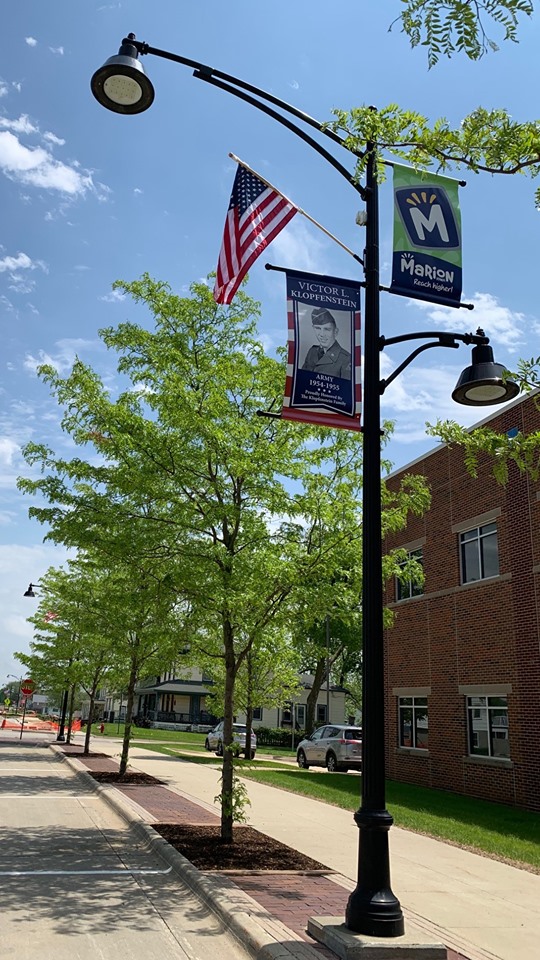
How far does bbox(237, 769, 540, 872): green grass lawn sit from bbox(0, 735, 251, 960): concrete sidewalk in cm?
495

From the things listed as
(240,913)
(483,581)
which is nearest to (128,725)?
(483,581)

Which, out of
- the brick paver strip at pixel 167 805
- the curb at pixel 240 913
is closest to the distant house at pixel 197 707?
the brick paver strip at pixel 167 805

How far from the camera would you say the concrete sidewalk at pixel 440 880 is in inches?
255

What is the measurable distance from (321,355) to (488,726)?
46.7ft

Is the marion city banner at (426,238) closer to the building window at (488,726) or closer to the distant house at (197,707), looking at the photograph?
the building window at (488,726)

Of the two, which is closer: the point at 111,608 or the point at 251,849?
the point at 251,849

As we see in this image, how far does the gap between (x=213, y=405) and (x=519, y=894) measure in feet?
21.4

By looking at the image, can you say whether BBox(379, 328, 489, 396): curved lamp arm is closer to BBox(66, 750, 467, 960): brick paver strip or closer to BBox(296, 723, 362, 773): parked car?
BBox(66, 750, 467, 960): brick paver strip

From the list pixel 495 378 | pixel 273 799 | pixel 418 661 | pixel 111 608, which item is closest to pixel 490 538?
pixel 418 661

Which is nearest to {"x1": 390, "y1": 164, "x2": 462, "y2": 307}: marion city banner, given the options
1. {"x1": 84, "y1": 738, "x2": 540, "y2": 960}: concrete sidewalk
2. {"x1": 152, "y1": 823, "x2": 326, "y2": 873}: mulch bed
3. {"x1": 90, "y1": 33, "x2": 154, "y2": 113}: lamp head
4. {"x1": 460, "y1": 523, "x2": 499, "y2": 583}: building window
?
{"x1": 90, "y1": 33, "x2": 154, "y2": 113}: lamp head

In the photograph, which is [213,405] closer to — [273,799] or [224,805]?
[224,805]

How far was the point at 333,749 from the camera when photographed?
28.1 meters

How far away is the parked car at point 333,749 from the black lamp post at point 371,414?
21555mm

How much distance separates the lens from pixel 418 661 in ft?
72.2
